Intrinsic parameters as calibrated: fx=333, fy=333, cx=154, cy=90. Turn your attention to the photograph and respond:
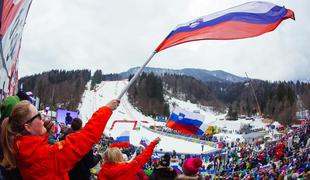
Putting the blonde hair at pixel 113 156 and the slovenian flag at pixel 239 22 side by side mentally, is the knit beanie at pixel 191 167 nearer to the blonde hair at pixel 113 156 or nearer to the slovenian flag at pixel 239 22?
the blonde hair at pixel 113 156

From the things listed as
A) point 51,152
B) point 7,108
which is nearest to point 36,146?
point 51,152

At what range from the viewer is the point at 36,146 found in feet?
6.59

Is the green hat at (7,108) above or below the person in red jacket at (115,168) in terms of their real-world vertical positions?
above

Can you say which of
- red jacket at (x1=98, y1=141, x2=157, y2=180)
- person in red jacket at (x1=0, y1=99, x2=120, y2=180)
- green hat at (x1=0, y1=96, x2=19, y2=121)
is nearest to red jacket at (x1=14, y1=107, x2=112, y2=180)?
person in red jacket at (x1=0, y1=99, x2=120, y2=180)

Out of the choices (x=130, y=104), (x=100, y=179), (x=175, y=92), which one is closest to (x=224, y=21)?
(x=100, y=179)

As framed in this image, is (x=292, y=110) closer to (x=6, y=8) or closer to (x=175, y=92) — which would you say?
(x=6, y=8)

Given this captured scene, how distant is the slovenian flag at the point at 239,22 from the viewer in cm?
535

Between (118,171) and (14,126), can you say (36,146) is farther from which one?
(118,171)

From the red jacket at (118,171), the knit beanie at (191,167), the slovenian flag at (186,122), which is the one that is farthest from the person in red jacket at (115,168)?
the slovenian flag at (186,122)

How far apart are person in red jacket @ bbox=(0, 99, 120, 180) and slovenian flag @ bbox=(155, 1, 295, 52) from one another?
341cm

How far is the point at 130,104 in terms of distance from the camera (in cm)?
10550

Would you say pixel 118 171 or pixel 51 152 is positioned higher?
pixel 51 152

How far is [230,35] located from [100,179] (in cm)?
320

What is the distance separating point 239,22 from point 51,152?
4.45 metres
